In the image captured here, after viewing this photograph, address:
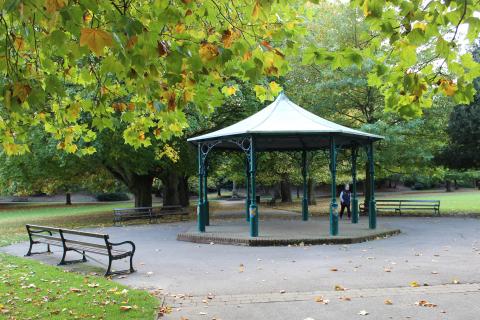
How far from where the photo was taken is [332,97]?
23578mm

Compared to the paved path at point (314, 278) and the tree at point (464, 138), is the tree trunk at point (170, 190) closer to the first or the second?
the paved path at point (314, 278)

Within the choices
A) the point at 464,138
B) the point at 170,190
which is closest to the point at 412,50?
the point at 464,138

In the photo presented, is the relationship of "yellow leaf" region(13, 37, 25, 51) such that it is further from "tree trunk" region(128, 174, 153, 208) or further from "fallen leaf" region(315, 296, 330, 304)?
"tree trunk" region(128, 174, 153, 208)

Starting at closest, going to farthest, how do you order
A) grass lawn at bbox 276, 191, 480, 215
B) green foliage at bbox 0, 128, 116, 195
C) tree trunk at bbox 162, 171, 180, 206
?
1. green foliage at bbox 0, 128, 116, 195
2. grass lawn at bbox 276, 191, 480, 215
3. tree trunk at bbox 162, 171, 180, 206

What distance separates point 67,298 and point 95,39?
17.1ft

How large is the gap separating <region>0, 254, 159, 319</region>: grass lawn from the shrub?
4642cm

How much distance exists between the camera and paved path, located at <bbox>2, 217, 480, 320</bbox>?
6.43 metres

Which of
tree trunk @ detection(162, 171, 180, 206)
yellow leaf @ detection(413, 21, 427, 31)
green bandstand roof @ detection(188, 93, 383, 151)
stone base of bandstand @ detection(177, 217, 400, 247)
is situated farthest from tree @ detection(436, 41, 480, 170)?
yellow leaf @ detection(413, 21, 427, 31)

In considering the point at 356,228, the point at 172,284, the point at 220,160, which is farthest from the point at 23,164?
the point at 172,284

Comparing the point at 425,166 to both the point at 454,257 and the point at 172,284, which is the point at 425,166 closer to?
the point at 454,257

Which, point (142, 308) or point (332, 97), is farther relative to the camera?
point (332, 97)

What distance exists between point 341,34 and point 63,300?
20320mm

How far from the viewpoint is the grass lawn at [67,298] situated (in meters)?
6.39

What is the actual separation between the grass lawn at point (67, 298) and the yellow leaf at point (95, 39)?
405 cm
